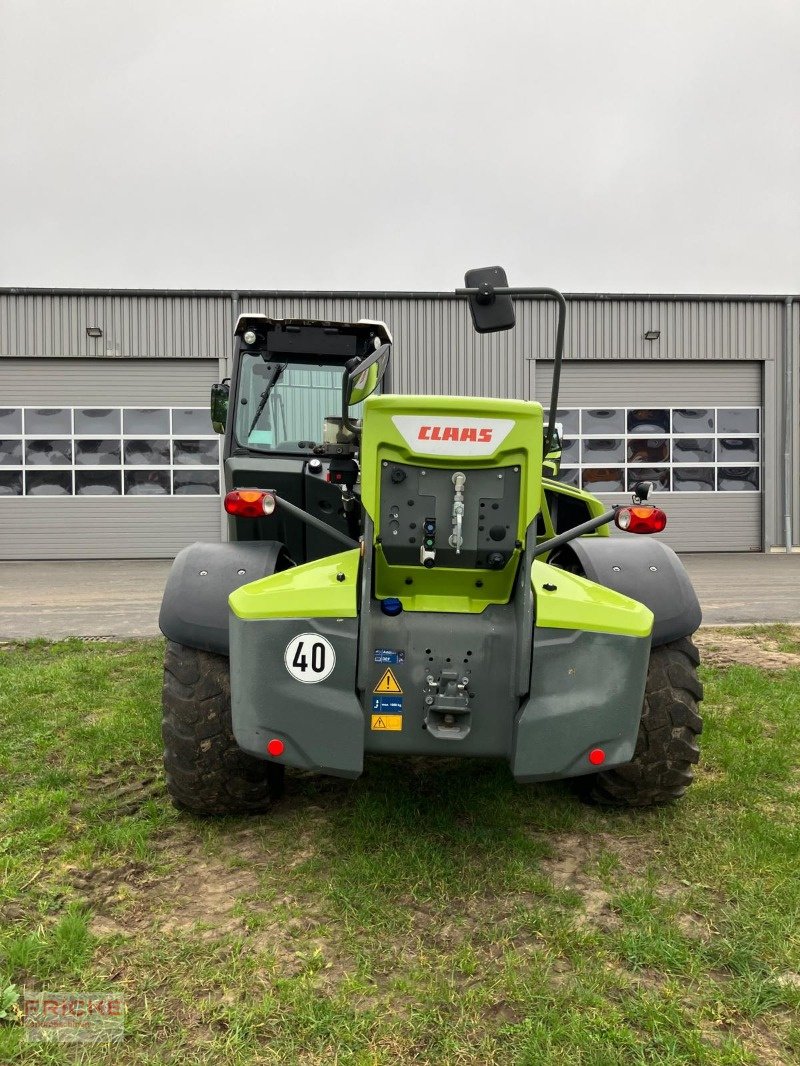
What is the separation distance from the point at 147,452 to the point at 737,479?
12199 millimetres

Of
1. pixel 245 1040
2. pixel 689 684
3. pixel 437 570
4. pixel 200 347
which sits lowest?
pixel 245 1040

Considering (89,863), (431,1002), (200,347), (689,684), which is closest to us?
(431,1002)

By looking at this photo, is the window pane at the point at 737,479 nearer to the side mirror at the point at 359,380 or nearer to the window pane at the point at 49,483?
the window pane at the point at 49,483

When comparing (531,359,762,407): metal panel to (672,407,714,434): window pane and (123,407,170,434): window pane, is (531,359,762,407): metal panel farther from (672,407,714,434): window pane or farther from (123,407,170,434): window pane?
(123,407,170,434): window pane

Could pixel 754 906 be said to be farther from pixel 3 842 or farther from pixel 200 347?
pixel 200 347

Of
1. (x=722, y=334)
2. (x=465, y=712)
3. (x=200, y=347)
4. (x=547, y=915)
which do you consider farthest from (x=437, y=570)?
(x=722, y=334)

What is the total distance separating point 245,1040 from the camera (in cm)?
202

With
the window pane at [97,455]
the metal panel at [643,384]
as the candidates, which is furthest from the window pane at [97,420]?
the metal panel at [643,384]

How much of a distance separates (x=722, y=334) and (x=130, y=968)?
55.7ft

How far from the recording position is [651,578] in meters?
3.24

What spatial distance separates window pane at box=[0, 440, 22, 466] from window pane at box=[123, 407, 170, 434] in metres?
2.15

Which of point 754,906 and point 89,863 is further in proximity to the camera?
point 89,863

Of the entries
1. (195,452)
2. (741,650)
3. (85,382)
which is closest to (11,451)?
(85,382)

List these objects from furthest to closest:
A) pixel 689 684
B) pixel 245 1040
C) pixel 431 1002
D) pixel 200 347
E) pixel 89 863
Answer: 1. pixel 200 347
2. pixel 689 684
3. pixel 89 863
4. pixel 431 1002
5. pixel 245 1040
